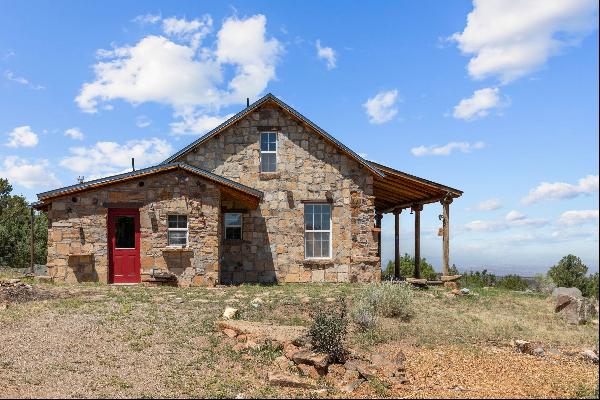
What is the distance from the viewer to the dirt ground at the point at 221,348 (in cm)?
750

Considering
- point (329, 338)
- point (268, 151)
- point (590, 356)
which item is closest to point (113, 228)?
point (268, 151)

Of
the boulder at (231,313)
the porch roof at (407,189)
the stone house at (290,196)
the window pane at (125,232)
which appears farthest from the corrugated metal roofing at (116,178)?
the porch roof at (407,189)

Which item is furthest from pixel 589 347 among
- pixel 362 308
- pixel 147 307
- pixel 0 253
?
pixel 0 253

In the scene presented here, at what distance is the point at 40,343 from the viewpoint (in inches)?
382

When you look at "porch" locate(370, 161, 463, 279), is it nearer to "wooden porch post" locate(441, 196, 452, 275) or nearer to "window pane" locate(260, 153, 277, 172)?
"wooden porch post" locate(441, 196, 452, 275)

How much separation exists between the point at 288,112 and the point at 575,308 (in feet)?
36.9

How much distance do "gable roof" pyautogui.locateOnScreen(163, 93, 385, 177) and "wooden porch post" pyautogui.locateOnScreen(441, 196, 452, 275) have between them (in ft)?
8.64

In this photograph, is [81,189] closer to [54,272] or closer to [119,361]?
[54,272]

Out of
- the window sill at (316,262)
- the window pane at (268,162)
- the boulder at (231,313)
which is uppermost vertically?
the window pane at (268,162)

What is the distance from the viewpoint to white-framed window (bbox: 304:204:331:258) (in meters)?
19.1

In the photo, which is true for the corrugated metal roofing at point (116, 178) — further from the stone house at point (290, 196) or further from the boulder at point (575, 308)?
the boulder at point (575, 308)

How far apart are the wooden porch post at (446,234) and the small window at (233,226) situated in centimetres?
749

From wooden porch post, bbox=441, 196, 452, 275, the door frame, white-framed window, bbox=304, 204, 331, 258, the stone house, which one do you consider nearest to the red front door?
the door frame

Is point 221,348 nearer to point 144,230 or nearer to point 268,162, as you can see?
point 144,230
